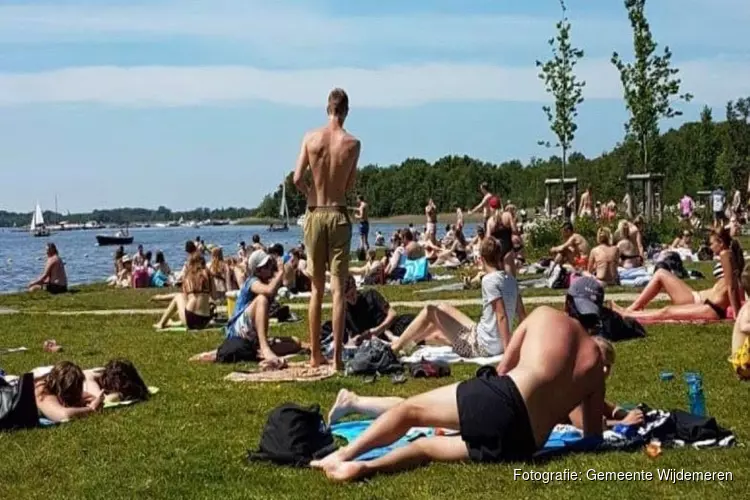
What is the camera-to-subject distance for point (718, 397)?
316 inches

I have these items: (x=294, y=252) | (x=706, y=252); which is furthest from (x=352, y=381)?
(x=706, y=252)

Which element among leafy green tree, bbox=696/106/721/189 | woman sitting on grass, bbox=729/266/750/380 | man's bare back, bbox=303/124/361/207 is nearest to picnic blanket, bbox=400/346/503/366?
man's bare back, bbox=303/124/361/207

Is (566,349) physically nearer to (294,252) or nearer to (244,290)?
(244,290)

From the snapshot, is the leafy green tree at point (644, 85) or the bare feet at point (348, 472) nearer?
the bare feet at point (348, 472)

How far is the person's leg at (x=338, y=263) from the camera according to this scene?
387 inches

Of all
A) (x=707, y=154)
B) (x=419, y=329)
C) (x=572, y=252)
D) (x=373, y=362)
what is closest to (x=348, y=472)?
(x=373, y=362)

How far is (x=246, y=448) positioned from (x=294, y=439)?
1.93ft

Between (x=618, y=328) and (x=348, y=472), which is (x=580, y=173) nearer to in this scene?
(x=618, y=328)

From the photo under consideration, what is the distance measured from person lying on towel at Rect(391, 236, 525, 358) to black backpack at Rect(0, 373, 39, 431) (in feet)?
12.6

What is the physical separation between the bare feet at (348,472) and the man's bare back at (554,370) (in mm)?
962

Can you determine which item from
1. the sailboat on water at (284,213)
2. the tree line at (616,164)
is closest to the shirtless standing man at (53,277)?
the tree line at (616,164)

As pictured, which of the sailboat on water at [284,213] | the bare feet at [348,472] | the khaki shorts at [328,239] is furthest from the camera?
the sailboat on water at [284,213]

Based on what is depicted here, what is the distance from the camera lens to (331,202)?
9828mm

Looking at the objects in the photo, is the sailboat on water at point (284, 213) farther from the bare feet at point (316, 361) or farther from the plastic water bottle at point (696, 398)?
the plastic water bottle at point (696, 398)
